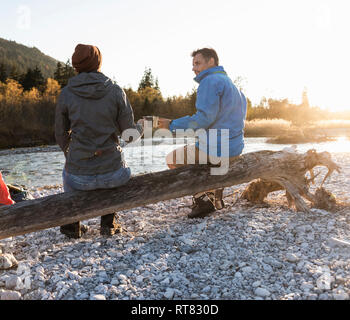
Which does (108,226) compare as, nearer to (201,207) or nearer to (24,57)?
(201,207)

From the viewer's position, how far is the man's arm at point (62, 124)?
12.6 feet

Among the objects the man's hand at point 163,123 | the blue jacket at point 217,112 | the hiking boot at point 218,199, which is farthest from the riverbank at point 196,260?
the man's hand at point 163,123

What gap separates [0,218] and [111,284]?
5.12 ft

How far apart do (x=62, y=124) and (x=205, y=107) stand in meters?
1.88

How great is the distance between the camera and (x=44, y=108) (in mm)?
56344

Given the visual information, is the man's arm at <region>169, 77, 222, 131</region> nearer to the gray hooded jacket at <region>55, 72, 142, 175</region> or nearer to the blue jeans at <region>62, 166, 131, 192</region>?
the gray hooded jacket at <region>55, 72, 142, 175</region>

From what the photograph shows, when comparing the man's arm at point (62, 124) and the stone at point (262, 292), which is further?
the man's arm at point (62, 124)

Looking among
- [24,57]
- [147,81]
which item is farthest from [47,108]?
[24,57]

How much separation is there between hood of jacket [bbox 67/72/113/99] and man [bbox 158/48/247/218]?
3.20ft

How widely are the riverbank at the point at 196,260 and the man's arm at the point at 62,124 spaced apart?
4.86 ft

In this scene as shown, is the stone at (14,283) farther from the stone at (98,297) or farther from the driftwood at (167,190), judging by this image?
the stone at (98,297)

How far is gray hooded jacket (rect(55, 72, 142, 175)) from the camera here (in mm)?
3770

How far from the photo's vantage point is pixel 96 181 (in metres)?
3.94

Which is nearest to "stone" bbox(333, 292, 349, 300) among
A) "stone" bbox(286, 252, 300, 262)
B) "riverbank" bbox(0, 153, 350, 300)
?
"riverbank" bbox(0, 153, 350, 300)
